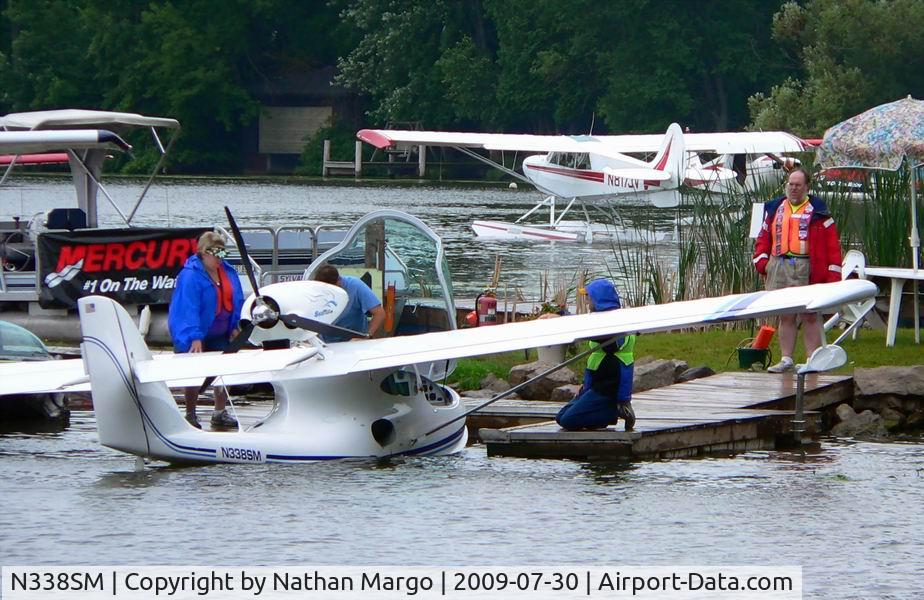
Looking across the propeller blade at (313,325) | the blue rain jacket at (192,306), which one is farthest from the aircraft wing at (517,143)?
the propeller blade at (313,325)

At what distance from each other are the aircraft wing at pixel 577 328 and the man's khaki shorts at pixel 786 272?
2.82 m

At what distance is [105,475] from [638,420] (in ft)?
13.4

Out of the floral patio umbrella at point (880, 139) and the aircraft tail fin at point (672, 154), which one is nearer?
the floral patio umbrella at point (880, 139)

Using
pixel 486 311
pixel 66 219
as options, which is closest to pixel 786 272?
pixel 486 311

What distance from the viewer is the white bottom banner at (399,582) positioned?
8.82 meters

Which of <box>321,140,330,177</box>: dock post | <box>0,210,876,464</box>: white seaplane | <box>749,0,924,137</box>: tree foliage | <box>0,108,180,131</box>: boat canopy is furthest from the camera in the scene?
<box>321,140,330,177</box>: dock post

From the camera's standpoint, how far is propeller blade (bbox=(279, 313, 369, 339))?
1108cm

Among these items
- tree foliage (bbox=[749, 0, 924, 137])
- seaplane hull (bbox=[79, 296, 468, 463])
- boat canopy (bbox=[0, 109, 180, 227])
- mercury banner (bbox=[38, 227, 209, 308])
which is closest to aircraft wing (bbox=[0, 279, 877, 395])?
seaplane hull (bbox=[79, 296, 468, 463])

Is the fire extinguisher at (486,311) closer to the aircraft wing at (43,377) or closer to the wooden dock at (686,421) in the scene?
the wooden dock at (686,421)

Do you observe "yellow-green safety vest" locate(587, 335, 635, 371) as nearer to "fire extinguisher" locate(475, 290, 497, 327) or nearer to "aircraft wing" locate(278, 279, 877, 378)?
"aircraft wing" locate(278, 279, 877, 378)

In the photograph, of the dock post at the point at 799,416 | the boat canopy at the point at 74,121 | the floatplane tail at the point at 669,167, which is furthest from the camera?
the floatplane tail at the point at 669,167

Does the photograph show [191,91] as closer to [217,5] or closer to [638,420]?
[217,5]

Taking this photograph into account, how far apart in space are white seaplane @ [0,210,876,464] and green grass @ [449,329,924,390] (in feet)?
12.2

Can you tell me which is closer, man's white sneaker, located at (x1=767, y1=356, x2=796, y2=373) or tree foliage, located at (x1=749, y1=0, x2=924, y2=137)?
man's white sneaker, located at (x1=767, y1=356, x2=796, y2=373)
